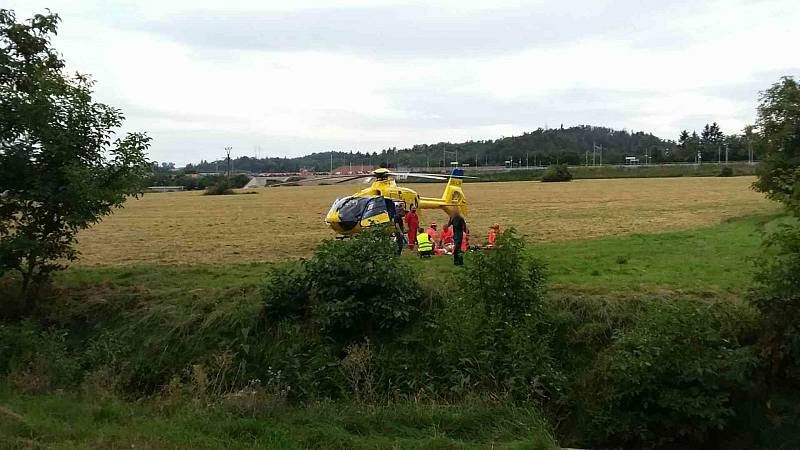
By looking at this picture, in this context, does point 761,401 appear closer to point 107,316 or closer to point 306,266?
point 306,266

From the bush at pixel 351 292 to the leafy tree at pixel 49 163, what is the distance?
4305mm

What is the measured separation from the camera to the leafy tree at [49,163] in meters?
12.9

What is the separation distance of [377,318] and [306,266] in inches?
75.9

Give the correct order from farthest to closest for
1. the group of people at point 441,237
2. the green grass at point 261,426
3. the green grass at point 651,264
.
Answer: the group of people at point 441,237 → the green grass at point 651,264 → the green grass at point 261,426

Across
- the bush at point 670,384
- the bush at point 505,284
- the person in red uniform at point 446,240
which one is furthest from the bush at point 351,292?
the person in red uniform at point 446,240

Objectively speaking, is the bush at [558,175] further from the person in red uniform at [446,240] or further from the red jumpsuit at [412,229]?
the person in red uniform at [446,240]

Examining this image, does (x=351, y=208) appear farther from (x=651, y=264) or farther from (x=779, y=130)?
(x=779, y=130)

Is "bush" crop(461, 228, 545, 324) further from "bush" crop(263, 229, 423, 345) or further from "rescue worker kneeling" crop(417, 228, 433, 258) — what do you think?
"rescue worker kneeling" crop(417, 228, 433, 258)

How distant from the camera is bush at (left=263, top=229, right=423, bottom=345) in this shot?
11766 mm

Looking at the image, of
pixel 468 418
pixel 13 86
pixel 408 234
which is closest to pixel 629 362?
pixel 468 418

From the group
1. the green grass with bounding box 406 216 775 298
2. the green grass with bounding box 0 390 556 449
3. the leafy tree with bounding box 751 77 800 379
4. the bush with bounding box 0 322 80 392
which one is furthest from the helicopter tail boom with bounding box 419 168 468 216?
the green grass with bounding box 0 390 556 449

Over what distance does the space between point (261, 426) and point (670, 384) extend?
6023 millimetres

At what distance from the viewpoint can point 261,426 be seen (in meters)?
8.21

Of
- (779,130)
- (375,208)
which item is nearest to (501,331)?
(375,208)
